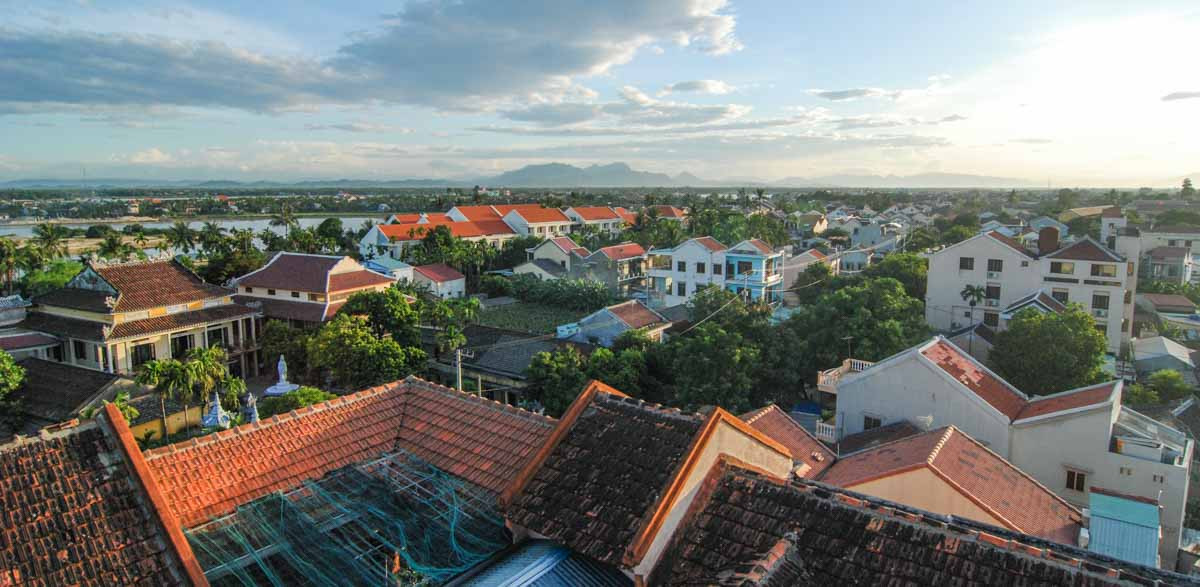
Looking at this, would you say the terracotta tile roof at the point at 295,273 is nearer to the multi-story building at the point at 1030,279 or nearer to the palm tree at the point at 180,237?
the palm tree at the point at 180,237

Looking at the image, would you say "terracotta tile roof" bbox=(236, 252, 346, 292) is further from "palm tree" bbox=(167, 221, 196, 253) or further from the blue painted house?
"palm tree" bbox=(167, 221, 196, 253)

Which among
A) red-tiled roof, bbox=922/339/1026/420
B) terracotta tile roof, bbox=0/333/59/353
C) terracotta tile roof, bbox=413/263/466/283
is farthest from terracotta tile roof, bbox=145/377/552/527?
terracotta tile roof, bbox=413/263/466/283

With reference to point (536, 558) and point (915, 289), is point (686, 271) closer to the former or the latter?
point (915, 289)

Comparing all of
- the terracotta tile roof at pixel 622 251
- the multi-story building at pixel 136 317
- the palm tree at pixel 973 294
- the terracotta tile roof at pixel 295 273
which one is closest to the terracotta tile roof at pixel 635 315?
the terracotta tile roof at pixel 295 273

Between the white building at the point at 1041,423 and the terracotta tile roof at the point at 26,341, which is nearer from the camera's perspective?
the white building at the point at 1041,423

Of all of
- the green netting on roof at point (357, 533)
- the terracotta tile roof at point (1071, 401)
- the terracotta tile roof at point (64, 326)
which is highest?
the green netting on roof at point (357, 533)

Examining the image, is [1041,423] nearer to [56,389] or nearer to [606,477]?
[606,477]

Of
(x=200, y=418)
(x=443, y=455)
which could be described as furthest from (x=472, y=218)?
(x=443, y=455)
